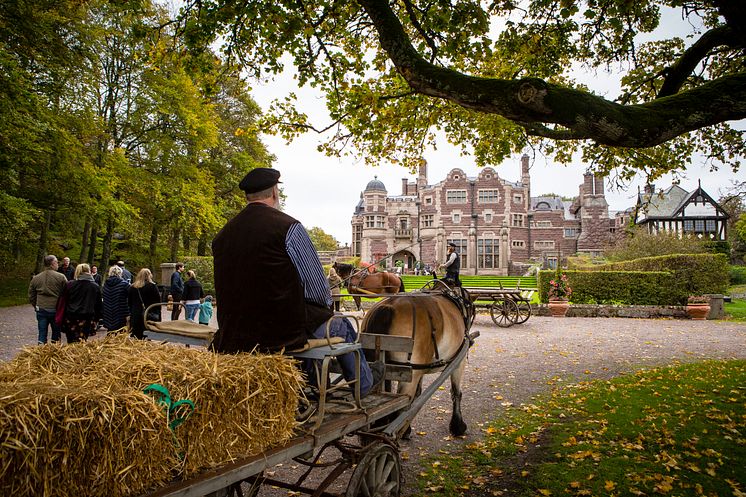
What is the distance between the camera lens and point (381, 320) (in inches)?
193

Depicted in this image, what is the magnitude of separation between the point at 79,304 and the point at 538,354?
1043 centimetres

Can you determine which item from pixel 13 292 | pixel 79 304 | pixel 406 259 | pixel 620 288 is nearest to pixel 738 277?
pixel 620 288

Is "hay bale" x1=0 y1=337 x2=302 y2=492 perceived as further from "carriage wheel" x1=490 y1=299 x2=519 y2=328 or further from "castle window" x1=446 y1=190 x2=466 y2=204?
"castle window" x1=446 y1=190 x2=466 y2=204

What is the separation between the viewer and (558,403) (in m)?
7.14

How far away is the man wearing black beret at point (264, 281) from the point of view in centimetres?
290

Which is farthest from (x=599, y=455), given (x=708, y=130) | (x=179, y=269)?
(x=179, y=269)

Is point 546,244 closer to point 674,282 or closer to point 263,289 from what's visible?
point 674,282

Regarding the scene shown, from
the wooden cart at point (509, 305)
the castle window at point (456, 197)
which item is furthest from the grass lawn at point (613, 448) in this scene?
the castle window at point (456, 197)

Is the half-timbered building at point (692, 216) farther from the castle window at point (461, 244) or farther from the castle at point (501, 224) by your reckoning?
the castle window at point (461, 244)

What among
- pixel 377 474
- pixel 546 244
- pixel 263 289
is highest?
pixel 546 244

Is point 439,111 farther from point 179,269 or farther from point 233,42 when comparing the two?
point 179,269

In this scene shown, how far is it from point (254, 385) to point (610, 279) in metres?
22.3

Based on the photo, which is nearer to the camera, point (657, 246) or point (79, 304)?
point (79, 304)

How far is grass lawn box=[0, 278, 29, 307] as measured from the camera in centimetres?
1987
